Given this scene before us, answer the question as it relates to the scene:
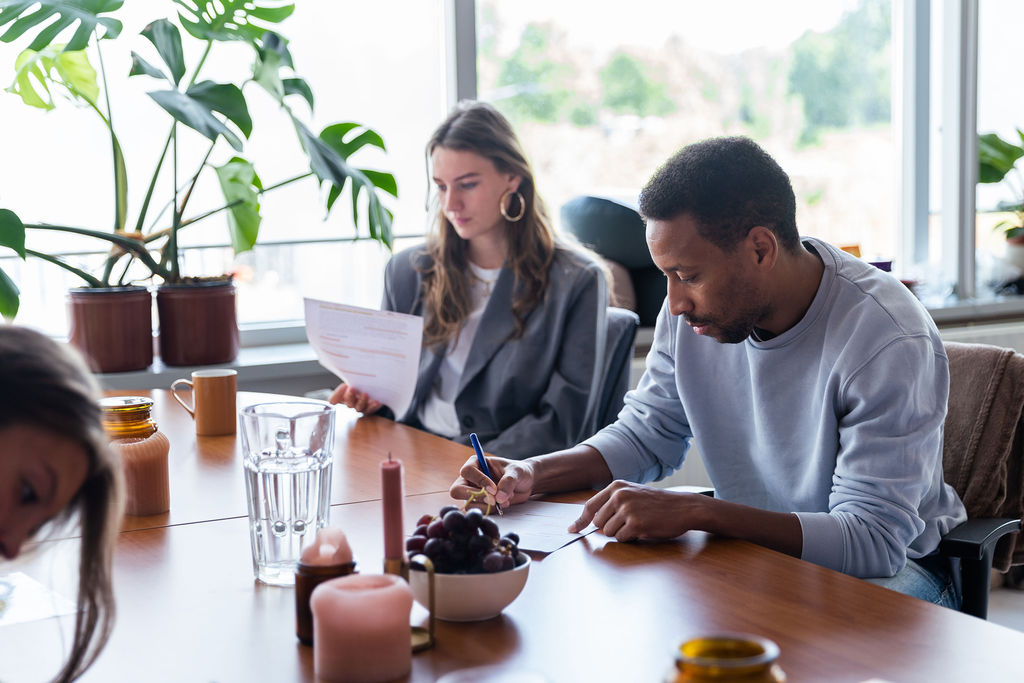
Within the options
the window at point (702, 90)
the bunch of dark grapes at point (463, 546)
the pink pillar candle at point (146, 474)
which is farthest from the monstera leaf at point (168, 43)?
the bunch of dark grapes at point (463, 546)

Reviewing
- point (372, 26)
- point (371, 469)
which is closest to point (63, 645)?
point (371, 469)

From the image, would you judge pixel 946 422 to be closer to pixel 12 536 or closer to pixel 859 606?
pixel 859 606

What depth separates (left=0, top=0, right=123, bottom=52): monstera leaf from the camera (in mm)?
2270

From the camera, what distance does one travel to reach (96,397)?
2.83ft

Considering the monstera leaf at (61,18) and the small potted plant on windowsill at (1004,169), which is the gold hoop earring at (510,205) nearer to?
the monstera leaf at (61,18)

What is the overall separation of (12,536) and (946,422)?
145cm

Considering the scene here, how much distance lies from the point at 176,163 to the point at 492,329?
0.91 metres

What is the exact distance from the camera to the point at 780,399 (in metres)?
1.63

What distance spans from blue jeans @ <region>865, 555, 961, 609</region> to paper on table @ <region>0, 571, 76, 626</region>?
1.00m

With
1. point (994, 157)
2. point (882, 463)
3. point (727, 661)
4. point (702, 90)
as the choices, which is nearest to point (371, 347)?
point (882, 463)

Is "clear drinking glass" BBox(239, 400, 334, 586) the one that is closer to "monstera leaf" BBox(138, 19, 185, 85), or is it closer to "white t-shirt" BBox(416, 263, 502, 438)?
"white t-shirt" BBox(416, 263, 502, 438)

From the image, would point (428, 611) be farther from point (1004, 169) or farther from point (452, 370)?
point (1004, 169)

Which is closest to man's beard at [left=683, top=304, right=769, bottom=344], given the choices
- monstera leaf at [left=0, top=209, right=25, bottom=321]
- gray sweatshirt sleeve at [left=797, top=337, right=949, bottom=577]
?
gray sweatshirt sleeve at [left=797, top=337, right=949, bottom=577]

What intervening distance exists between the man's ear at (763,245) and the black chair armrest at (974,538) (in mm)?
471
